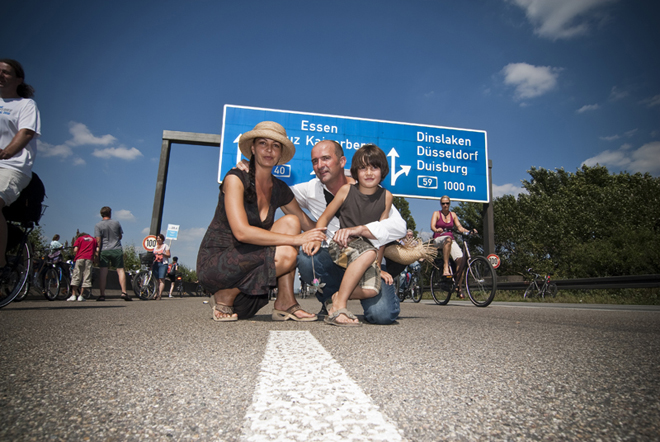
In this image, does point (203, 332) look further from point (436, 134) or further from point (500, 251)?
point (500, 251)

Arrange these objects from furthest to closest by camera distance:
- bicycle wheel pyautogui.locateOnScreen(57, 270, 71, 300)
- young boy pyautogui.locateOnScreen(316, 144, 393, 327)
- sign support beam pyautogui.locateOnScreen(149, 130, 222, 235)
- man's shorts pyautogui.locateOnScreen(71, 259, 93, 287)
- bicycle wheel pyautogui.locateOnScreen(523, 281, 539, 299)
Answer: sign support beam pyautogui.locateOnScreen(149, 130, 222, 235) < bicycle wheel pyautogui.locateOnScreen(523, 281, 539, 299) < man's shorts pyautogui.locateOnScreen(71, 259, 93, 287) < bicycle wheel pyautogui.locateOnScreen(57, 270, 71, 300) < young boy pyautogui.locateOnScreen(316, 144, 393, 327)

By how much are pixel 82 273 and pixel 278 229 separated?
6.65 meters

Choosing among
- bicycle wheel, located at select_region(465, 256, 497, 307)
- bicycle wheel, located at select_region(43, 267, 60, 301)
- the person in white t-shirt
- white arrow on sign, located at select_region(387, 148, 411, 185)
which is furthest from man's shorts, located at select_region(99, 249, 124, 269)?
white arrow on sign, located at select_region(387, 148, 411, 185)

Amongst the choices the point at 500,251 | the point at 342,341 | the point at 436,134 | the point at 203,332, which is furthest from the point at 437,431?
the point at 500,251

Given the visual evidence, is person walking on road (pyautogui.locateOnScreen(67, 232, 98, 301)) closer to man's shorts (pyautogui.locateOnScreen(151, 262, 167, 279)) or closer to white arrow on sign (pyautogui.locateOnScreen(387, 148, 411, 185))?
man's shorts (pyautogui.locateOnScreen(151, 262, 167, 279))

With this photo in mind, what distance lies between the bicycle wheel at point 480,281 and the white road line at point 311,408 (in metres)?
6.12

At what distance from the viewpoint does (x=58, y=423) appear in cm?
88

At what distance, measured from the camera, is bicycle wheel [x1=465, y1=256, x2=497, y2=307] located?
6965mm

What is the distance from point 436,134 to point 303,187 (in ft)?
33.7

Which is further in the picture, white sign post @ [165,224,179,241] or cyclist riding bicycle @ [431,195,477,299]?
white sign post @ [165,224,179,241]

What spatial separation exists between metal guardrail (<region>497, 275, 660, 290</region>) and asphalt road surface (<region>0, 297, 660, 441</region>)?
7912 mm

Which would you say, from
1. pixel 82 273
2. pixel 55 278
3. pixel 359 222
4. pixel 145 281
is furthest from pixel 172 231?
pixel 359 222

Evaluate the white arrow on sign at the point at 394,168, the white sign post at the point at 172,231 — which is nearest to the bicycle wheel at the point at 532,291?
the white arrow on sign at the point at 394,168

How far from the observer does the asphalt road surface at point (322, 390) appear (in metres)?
0.87
